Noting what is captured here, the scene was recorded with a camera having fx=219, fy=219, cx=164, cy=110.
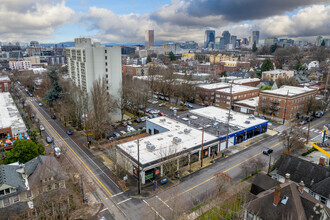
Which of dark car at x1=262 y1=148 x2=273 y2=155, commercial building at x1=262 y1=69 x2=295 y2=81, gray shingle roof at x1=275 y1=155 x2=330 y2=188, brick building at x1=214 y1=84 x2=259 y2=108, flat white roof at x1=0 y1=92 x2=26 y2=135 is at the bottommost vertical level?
dark car at x1=262 y1=148 x2=273 y2=155

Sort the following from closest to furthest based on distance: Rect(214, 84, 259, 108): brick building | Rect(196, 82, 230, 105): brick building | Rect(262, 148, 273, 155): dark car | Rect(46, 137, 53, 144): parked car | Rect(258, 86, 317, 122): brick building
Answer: Rect(262, 148, 273, 155): dark car
Rect(46, 137, 53, 144): parked car
Rect(258, 86, 317, 122): brick building
Rect(214, 84, 259, 108): brick building
Rect(196, 82, 230, 105): brick building

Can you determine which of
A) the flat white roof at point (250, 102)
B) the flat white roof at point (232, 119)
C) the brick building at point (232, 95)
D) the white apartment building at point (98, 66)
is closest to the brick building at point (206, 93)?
the brick building at point (232, 95)

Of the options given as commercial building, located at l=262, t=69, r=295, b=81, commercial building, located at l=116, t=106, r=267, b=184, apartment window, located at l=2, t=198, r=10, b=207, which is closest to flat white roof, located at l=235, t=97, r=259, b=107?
commercial building, located at l=116, t=106, r=267, b=184

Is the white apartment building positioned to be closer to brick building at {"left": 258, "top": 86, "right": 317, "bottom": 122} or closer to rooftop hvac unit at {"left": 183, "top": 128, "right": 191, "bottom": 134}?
rooftop hvac unit at {"left": 183, "top": 128, "right": 191, "bottom": 134}

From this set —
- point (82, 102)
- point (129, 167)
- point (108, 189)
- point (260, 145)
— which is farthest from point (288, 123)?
point (82, 102)

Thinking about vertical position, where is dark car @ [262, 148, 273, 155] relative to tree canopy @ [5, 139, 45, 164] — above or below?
below

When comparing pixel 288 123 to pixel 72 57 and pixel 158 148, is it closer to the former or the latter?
pixel 158 148
